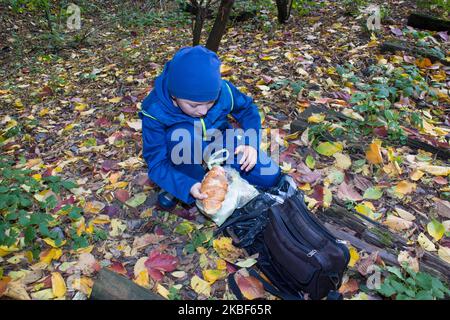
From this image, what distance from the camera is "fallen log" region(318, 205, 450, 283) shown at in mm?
2197

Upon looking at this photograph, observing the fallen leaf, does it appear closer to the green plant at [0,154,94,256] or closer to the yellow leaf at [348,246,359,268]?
the yellow leaf at [348,246,359,268]

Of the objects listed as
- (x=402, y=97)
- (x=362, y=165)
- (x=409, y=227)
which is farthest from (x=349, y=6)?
(x=409, y=227)

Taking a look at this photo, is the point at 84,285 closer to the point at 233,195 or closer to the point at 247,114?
the point at 233,195

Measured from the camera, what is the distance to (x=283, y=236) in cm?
217

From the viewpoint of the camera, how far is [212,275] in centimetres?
228

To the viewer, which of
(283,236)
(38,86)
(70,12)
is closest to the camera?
(283,236)

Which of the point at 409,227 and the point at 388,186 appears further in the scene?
the point at 388,186

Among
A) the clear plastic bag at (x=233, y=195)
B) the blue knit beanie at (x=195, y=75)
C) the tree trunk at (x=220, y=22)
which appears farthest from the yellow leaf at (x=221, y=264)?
the tree trunk at (x=220, y=22)

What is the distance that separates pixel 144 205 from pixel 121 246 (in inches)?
16.2

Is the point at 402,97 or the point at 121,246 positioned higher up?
the point at 402,97

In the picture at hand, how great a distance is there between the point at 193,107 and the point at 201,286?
1.07 m

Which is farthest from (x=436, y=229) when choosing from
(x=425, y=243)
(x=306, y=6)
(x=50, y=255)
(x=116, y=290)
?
(x=306, y=6)

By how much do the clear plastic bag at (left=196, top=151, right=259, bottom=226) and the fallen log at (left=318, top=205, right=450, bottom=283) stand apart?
51 cm

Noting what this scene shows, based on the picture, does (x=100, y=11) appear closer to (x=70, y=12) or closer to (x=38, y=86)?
(x=70, y=12)
